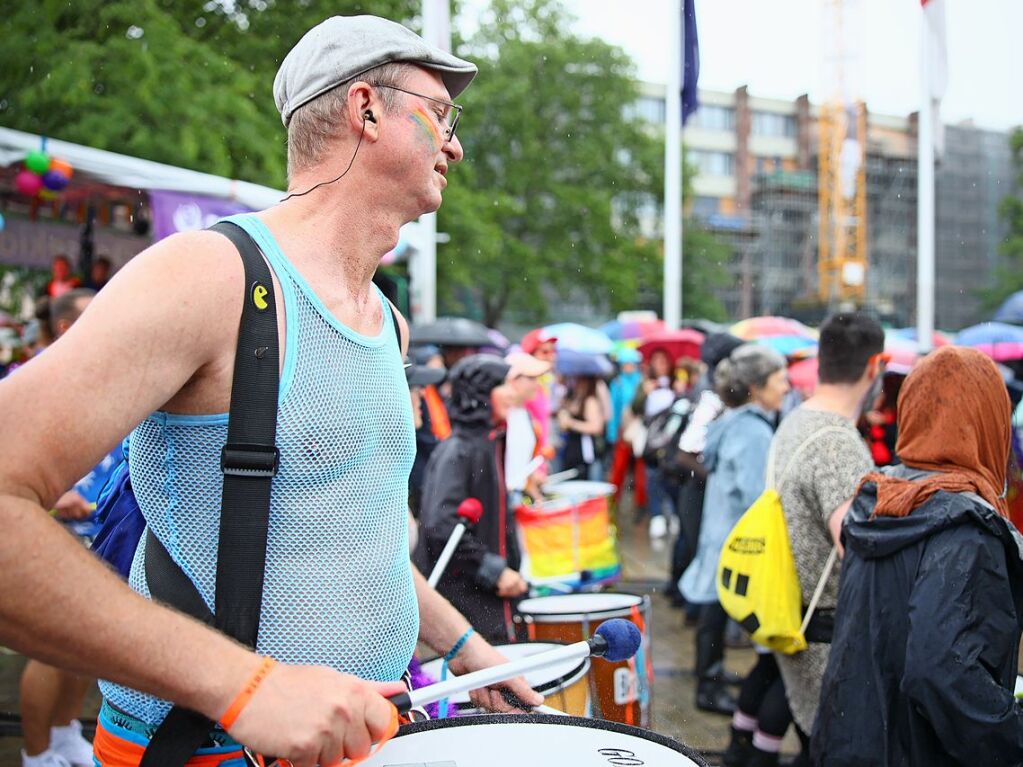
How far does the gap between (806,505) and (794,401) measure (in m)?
4.05

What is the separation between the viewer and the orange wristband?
1.02 meters

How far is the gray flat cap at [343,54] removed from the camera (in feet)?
4.61

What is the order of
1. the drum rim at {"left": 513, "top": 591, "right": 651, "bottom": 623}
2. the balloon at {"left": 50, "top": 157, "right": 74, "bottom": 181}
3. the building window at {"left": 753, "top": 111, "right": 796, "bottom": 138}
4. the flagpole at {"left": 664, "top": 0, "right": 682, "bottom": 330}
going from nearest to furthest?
1. the drum rim at {"left": 513, "top": 591, "right": 651, "bottom": 623}
2. the balloon at {"left": 50, "top": 157, "right": 74, "bottom": 181}
3. the flagpole at {"left": 664, "top": 0, "right": 682, "bottom": 330}
4. the building window at {"left": 753, "top": 111, "right": 796, "bottom": 138}

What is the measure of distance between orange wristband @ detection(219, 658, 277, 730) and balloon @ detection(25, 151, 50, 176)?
550 cm

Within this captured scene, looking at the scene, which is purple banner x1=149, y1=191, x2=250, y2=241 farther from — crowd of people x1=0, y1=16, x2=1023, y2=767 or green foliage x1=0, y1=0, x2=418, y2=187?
crowd of people x1=0, y1=16, x2=1023, y2=767

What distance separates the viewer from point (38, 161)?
564cm

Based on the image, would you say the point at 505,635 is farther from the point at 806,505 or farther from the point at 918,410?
the point at 918,410

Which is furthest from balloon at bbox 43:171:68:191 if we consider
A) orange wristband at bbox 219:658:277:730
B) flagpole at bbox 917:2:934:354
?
flagpole at bbox 917:2:934:354

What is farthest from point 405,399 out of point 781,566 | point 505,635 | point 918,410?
point 505,635

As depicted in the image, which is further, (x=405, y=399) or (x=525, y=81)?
(x=525, y=81)

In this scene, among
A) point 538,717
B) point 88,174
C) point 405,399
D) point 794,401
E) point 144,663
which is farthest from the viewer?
point 794,401

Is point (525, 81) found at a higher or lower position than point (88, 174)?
higher

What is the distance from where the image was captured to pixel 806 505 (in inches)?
135

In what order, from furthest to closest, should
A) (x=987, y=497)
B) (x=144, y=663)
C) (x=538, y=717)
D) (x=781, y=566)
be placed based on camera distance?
(x=781, y=566)
(x=987, y=497)
(x=538, y=717)
(x=144, y=663)
